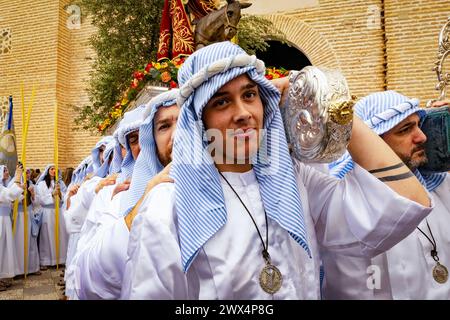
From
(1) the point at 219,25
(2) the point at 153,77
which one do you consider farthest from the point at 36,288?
(1) the point at 219,25

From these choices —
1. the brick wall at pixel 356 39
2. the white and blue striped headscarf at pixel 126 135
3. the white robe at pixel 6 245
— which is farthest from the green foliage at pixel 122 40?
the white and blue striped headscarf at pixel 126 135

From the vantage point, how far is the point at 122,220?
1.75 metres

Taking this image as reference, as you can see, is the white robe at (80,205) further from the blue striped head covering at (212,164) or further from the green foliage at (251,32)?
the green foliage at (251,32)

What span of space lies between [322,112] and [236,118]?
0.36 metres

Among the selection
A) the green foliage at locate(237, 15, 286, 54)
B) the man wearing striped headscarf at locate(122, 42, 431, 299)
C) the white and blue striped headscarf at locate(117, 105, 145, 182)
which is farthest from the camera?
the green foliage at locate(237, 15, 286, 54)

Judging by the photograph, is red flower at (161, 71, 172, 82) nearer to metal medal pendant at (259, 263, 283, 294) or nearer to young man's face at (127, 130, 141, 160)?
young man's face at (127, 130, 141, 160)

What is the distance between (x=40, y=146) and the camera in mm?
11336

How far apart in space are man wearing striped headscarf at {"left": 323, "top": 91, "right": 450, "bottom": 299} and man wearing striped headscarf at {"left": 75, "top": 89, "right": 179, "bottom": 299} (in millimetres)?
909

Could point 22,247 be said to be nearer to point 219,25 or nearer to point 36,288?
point 36,288

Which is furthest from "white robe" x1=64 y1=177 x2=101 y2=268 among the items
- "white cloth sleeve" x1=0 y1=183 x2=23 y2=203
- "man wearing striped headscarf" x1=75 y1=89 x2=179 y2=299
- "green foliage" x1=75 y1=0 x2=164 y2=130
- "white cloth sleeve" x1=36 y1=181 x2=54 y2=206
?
"white cloth sleeve" x1=36 y1=181 x2=54 y2=206

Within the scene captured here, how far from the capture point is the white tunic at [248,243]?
Result: 136 cm

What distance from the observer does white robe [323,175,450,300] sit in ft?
5.77
